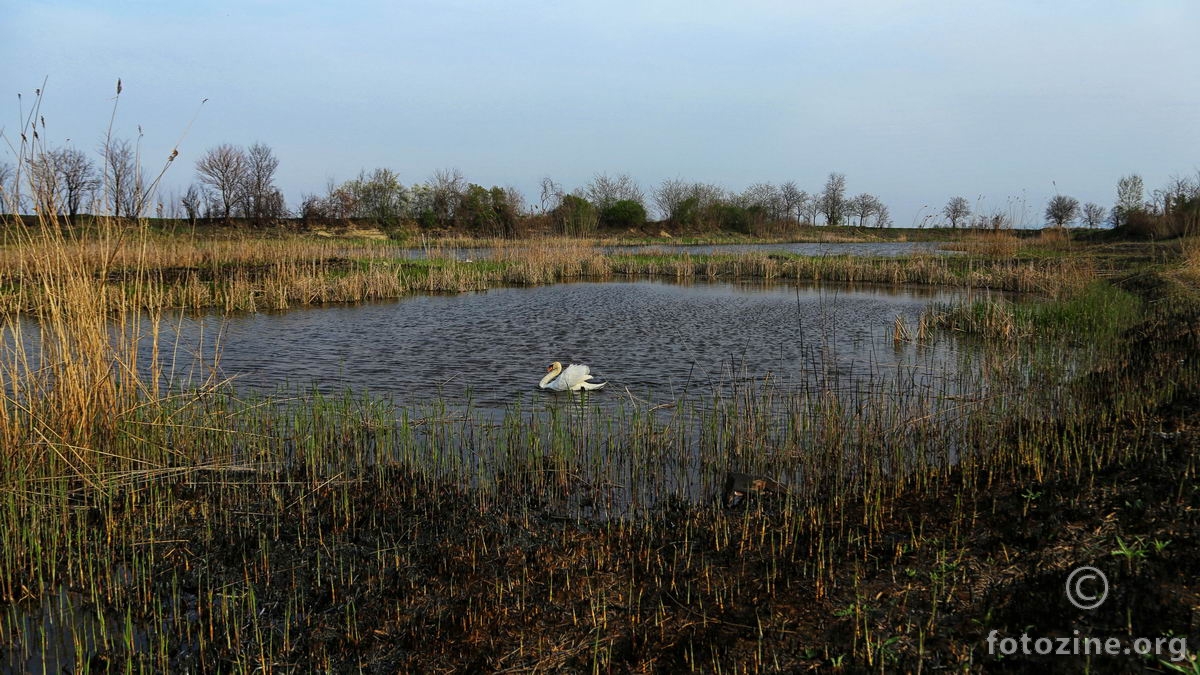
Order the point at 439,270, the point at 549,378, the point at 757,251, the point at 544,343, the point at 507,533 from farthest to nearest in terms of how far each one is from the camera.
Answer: the point at 757,251 < the point at 439,270 < the point at 544,343 < the point at 549,378 < the point at 507,533

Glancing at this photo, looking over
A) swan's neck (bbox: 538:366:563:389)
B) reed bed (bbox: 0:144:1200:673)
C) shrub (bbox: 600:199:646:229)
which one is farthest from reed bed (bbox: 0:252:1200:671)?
shrub (bbox: 600:199:646:229)

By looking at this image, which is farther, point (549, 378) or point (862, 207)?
point (862, 207)

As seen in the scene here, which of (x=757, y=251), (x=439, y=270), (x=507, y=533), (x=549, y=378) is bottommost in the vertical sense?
(x=507, y=533)

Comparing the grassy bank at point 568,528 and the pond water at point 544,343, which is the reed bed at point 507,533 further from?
the pond water at point 544,343

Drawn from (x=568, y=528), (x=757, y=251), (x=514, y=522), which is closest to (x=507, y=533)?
(x=514, y=522)

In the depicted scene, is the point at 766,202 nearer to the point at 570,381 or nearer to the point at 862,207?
the point at 862,207

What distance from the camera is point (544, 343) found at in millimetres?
12570

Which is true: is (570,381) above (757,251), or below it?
below

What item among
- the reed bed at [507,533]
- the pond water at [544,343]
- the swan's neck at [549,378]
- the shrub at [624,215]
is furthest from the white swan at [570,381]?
the shrub at [624,215]

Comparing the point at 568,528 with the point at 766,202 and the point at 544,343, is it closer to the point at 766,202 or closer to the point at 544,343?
the point at 544,343

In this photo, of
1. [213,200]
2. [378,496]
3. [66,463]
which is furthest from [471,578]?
[213,200]

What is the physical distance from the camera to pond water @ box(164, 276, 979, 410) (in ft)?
29.9

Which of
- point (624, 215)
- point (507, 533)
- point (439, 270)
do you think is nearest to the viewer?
point (507, 533)

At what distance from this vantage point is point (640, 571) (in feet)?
12.7
